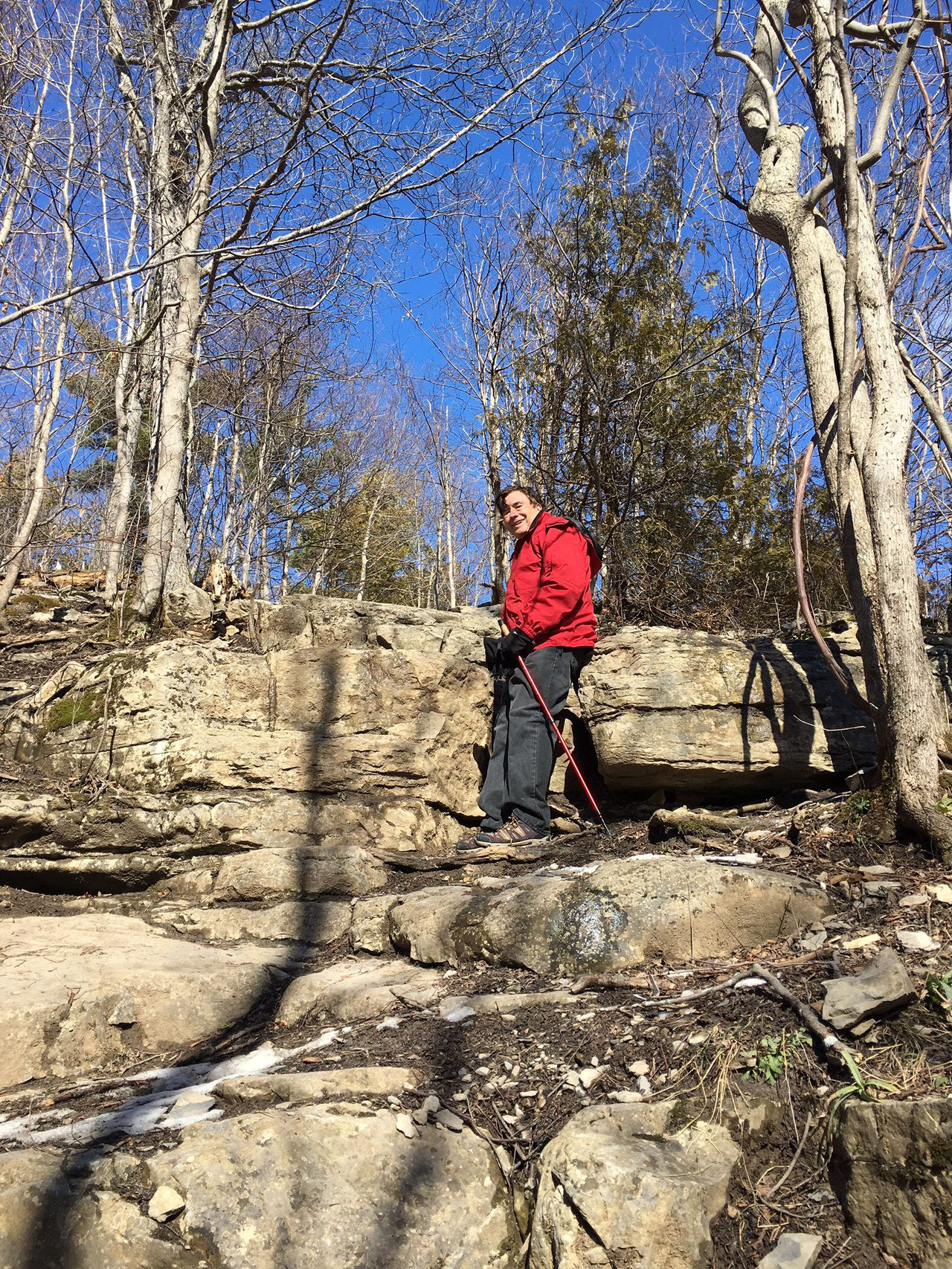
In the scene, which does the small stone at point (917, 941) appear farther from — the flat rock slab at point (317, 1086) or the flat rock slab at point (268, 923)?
the flat rock slab at point (268, 923)

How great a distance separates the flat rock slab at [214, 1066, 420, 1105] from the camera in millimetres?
2795

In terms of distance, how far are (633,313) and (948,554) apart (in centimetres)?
472

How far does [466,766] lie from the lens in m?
6.14

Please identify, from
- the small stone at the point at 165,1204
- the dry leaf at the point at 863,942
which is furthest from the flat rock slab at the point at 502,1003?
the small stone at the point at 165,1204

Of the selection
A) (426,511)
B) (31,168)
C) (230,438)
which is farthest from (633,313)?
(426,511)

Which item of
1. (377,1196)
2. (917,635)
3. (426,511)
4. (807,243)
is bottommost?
(377,1196)

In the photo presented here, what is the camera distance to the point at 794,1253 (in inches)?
85.4

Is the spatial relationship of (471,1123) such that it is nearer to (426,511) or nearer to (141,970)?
(141,970)

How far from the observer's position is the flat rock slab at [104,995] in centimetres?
335

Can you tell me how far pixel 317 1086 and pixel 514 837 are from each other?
8.77 feet

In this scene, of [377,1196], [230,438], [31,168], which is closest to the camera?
[377,1196]

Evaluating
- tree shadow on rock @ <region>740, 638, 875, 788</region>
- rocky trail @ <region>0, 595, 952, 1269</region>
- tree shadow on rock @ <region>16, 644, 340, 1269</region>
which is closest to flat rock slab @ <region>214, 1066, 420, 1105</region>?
rocky trail @ <region>0, 595, 952, 1269</region>

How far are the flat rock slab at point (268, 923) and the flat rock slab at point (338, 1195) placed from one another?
197 cm

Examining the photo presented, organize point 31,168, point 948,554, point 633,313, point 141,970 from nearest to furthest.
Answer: point 141,970
point 31,168
point 633,313
point 948,554
